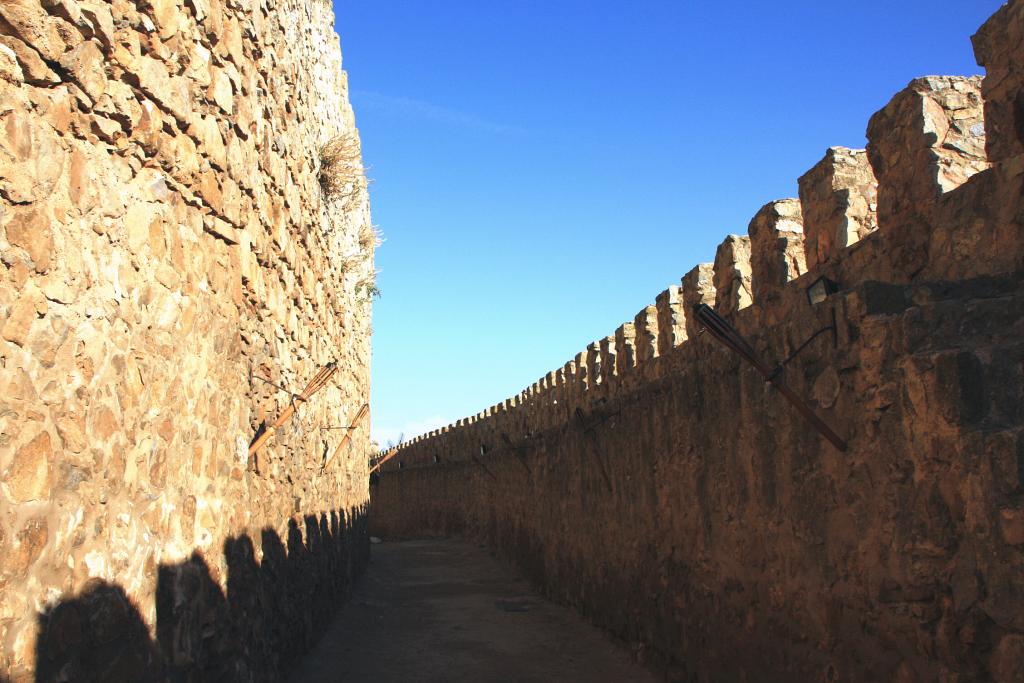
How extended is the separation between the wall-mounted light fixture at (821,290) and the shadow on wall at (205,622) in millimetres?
3324

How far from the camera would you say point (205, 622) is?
4.40 metres

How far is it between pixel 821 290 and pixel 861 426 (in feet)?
2.95

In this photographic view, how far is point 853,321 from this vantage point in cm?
385

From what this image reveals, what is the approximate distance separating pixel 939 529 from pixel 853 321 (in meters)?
0.98

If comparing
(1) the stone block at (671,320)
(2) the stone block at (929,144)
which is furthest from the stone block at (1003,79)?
(1) the stone block at (671,320)

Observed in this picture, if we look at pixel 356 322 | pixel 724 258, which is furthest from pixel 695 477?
pixel 356 322

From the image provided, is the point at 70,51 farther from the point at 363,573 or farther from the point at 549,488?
the point at 363,573

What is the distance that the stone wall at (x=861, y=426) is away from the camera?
3.07 meters

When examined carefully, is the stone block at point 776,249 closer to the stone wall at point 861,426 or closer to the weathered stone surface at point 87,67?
the stone wall at point 861,426

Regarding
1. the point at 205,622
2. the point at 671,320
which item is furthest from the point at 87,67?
the point at 671,320

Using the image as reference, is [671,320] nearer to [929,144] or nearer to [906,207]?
[906,207]

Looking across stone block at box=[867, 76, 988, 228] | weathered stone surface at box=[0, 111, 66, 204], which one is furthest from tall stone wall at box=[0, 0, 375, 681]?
stone block at box=[867, 76, 988, 228]

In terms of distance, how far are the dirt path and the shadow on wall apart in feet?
1.50

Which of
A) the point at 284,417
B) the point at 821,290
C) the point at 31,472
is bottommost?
the point at 31,472
